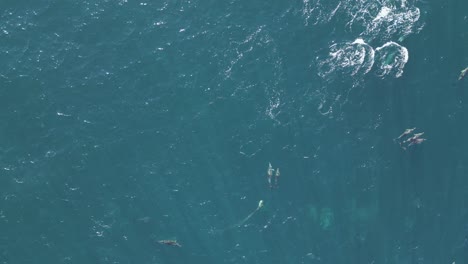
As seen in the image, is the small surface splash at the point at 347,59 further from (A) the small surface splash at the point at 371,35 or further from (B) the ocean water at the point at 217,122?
(B) the ocean water at the point at 217,122

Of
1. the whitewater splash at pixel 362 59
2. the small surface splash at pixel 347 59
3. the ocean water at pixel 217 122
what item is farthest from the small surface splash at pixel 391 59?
the small surface splash at pixel 347 59

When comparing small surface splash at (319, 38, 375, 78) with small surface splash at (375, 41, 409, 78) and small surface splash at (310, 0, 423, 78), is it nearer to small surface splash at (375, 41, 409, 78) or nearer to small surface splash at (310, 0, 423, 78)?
small surface splash at (310, 0, 423, 78)

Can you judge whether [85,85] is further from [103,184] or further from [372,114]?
[372,114]

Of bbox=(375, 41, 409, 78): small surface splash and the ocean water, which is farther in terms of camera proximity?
bbox=(375, 41, 409, 78): small surface splash

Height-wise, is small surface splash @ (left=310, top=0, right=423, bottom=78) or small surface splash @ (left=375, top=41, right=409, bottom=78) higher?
small surface splash @ (left=310, top=0, right=423, bottom=78)

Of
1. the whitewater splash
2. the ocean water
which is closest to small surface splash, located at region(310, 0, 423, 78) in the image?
the whitewater splash

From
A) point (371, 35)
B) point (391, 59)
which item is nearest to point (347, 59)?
point (371, 35)

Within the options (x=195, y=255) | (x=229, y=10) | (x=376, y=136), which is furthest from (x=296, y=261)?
(x=229, y=10)
